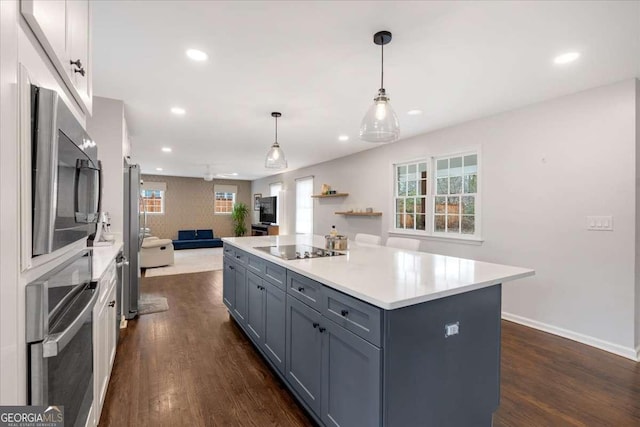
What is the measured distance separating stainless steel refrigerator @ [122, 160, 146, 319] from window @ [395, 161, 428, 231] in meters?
3.85

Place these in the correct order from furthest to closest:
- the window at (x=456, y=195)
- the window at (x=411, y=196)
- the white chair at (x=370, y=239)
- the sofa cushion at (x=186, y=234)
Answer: the sofa cushion at (x=186, y=234) < the window at (x=411, y=196) < the window at (x=456, y=195) < the white chair at (x=370, y=239)

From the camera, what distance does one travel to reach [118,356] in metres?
2.63

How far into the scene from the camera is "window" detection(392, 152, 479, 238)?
402 centimetres

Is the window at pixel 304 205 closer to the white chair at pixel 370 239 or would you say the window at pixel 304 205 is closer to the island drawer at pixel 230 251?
the white chair at pixel 370 239

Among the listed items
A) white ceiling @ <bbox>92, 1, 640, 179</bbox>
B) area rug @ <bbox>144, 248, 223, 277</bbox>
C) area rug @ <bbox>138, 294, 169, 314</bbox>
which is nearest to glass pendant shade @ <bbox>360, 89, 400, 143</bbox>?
white ceiling @ <bbox>92, 1, 640, 179</bbox>

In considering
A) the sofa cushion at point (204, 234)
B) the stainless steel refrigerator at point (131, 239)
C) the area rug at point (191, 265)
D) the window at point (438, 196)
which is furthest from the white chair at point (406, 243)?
the sofa cushion at point (204, 234)

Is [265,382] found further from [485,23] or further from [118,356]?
[485,23]

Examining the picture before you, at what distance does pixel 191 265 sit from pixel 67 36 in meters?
6.28

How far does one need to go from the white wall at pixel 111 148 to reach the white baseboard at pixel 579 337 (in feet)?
15.3

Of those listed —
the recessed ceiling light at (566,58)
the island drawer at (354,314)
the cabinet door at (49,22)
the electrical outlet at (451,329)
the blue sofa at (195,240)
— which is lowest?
the blue sofa at (195,240)

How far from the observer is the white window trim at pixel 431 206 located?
3.85 metres

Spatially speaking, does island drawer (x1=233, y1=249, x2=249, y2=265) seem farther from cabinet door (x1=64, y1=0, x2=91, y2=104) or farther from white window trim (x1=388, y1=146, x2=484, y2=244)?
white window trim (x1=388, y1=146, x2=484, y2=244)

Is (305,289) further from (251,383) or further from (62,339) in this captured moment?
(62,339)

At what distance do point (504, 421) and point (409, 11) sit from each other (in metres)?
2.59
